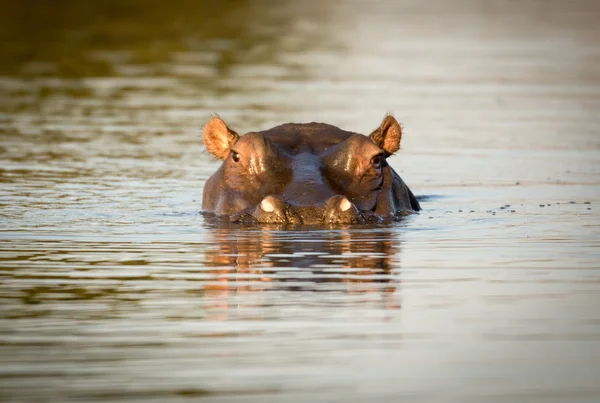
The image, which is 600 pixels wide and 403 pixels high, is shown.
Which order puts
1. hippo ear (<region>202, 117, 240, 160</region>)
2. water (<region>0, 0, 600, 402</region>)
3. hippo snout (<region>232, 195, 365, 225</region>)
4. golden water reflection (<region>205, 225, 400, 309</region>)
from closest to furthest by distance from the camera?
water (<region>0, 0, 600, 402</region>), golden water reflection (<region>205, 225, 400, 309</region>), hippo snout (<region>232, 195, 365, 225</region>), hippo ear (<region>202, 117, 240, 160</region>)

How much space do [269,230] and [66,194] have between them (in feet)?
14.8

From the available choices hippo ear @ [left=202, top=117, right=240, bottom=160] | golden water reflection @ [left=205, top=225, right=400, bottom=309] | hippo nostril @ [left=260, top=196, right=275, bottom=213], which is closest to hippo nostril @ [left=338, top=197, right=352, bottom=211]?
golden water reflection @ [left=205, top=225, right=400, bottom=309]

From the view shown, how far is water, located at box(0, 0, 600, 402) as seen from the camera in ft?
25.4

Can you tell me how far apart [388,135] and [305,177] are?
6.18 ft

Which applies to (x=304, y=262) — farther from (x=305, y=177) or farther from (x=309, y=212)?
(x=305, y=177)

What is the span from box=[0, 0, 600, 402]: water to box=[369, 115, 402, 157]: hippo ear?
0.80 metres

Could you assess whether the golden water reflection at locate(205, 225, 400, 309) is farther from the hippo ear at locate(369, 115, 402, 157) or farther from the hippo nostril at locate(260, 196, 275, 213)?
the hippo ear at locate(369, 115, 402, 157)

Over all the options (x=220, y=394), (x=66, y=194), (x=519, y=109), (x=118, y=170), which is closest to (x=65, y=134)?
(x=118, y=170)

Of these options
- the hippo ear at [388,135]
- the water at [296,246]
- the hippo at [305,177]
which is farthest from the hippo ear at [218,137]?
the hippo ear at [388,135]

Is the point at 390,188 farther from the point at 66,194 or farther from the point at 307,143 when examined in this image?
the point at 66,194

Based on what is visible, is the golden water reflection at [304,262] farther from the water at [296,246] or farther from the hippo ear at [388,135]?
the hippo ear at [388,135]

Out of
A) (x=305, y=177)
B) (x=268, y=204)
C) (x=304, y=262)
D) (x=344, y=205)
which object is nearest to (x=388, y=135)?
(x=305, y=177)

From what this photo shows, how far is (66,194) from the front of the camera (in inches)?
659

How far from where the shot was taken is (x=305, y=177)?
13539 mm
